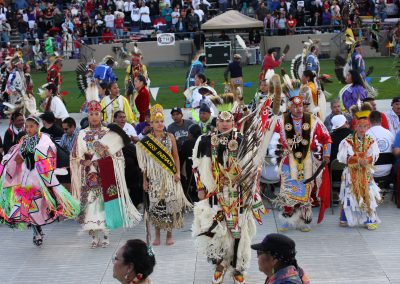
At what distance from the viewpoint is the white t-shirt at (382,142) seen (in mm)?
9133

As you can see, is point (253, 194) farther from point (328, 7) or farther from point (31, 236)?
point (328, 7)

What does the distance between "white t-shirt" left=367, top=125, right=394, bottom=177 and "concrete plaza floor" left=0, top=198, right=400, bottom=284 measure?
463 millimetres

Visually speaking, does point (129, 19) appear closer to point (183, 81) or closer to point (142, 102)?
point (183, 81)

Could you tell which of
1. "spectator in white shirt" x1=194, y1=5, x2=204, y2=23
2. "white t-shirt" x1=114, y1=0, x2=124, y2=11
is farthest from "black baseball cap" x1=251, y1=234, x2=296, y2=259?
"white t-shirt" x1=114, y1=0, x2=124, y2=11

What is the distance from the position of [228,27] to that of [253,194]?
19629mm

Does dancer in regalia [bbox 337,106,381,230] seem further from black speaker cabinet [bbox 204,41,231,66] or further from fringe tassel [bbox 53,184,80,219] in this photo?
black speaker cabinet [bbox 204,41,231,66]

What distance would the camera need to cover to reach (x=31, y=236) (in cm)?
886

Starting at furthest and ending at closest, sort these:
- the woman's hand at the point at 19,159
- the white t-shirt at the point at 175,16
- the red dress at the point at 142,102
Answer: the white t-shirt at the point at 175,16, the red dress at the point at 142,102, the woman's hand at the point at 19,159

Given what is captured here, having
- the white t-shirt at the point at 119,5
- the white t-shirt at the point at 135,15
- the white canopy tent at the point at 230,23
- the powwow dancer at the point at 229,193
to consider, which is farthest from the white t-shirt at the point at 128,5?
the powwow dancer at the point at 229,193

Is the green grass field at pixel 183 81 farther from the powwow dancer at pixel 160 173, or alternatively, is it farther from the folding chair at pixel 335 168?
the powwow dancer at pixel 160 173

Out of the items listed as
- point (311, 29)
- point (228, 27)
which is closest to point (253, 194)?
point (228, 27)

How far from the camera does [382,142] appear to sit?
914cm

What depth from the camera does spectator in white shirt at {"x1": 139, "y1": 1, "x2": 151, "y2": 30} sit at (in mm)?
28938

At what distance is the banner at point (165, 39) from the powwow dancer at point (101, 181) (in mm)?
19085
